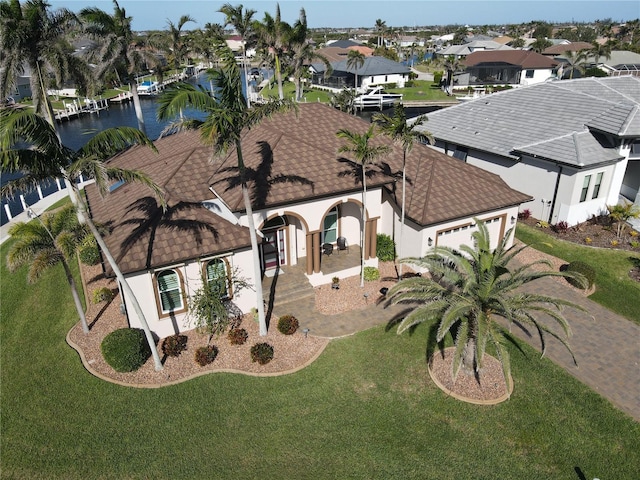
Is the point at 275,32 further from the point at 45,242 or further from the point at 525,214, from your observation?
the point at 45,242

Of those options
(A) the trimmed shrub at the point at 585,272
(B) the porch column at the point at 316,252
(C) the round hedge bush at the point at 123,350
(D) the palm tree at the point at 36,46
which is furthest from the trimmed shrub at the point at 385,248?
(D) the palm tree at the point at 36,46

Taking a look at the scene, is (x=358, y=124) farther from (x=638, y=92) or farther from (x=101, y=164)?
(x=638, y=92)

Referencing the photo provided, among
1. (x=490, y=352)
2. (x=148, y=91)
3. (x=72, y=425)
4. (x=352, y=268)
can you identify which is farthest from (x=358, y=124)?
(x=148, y=91)

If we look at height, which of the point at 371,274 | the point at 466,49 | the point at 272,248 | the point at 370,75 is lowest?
the point at 371,274

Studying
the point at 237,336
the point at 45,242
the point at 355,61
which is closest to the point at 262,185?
the point at 237,336

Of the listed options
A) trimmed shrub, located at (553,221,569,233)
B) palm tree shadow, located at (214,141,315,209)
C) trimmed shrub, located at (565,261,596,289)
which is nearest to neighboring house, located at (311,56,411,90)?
trimmed shrub, located at (553,221,569,233)

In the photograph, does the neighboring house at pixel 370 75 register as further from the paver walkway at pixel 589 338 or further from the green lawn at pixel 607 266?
the paver walkway at pixel 589 338

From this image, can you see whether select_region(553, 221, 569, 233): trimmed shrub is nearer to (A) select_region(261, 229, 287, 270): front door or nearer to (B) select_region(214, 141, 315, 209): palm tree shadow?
(B) select_region(214, 141, 315, 209): palm tree shadow
